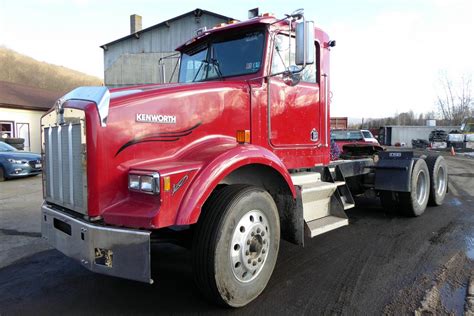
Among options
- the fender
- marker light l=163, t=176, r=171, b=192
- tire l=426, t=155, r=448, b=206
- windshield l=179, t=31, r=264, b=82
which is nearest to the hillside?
tire l=426, t=155, r=448, b=206

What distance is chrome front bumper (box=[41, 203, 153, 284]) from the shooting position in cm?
290

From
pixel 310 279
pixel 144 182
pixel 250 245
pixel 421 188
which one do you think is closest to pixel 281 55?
pixel 250 245

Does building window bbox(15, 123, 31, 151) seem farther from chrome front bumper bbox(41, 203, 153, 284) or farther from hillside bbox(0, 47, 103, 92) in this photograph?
hillside bbox(0, 47, 103, 92)

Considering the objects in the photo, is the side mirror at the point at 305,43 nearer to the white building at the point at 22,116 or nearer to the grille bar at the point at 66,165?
the grille bar at the point at 66,165

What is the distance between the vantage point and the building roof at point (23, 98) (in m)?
21.4

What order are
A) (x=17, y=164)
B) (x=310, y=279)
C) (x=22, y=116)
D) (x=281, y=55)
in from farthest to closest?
(x=22, y=116)
(x=17, y=164)
(x=281, y=55)
(x=310, y=279)

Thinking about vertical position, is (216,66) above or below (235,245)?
above

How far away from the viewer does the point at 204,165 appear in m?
3.26

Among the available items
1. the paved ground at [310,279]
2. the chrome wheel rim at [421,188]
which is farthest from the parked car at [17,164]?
the chrome wheel rim at [421,188]

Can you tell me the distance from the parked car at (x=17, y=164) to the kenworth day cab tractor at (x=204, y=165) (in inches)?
405

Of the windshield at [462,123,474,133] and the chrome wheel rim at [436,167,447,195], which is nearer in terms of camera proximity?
the chrome wheel rim at [436,167,447,195]

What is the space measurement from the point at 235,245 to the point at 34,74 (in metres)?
73.8

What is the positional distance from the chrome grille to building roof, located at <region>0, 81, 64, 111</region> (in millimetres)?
19674

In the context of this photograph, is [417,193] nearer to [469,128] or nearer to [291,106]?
[291,106]
